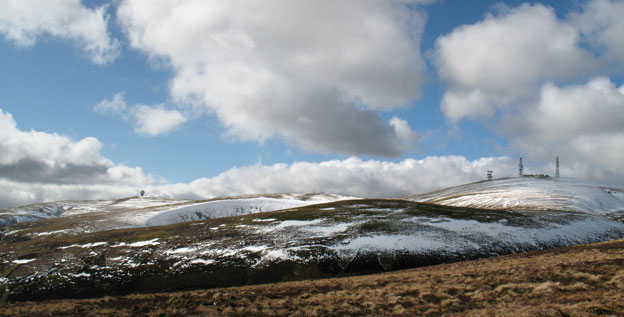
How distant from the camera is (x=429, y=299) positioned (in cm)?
2272

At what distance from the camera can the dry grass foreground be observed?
63.8 ft

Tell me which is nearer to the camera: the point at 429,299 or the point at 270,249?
the point at 429,299

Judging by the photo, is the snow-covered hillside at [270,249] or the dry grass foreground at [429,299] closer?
the dry grass foreground at [429,299]

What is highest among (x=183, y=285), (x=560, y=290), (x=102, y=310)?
(x=560, y=290)

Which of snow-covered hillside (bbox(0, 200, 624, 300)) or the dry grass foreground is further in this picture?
snow-covered hillside (bbox(0, 200, 624, 300))

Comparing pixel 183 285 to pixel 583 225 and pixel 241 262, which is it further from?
pixel 583 225

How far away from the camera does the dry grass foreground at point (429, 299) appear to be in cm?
1944

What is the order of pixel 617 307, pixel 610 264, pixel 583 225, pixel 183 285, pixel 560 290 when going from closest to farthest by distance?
pixel 617 307 → pixel 560 290 → pixel 610 264 → pixel 183 285 → pixel 583 225

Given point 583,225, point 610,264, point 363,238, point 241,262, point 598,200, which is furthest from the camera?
point 598,200

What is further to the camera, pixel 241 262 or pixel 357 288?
pixel 241 262

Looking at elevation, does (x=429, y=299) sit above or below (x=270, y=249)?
above

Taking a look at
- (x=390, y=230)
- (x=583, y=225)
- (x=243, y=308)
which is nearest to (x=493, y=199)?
(x=583, y=225)

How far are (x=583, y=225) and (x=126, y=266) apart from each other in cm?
8205

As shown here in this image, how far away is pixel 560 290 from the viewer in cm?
2162
